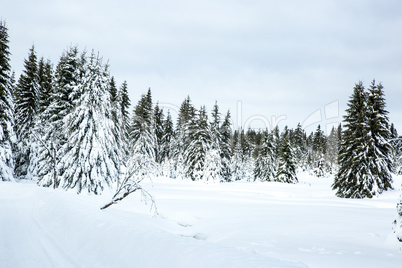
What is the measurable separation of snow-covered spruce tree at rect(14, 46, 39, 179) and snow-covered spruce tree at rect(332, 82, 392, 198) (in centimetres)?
3183

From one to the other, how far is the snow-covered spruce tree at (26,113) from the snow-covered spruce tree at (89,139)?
1152 cm

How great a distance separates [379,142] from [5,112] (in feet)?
105

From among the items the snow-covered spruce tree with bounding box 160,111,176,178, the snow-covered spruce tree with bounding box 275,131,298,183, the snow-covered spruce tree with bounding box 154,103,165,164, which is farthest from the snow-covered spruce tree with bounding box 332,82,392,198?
the snow-covered spruce tree with bounding box 154,103,165,164

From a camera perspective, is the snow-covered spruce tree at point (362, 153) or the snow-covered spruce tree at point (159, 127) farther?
the snow-covered spruce tree at point (159, 127)

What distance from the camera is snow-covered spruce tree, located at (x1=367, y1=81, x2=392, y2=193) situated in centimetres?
2112

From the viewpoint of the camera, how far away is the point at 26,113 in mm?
27125

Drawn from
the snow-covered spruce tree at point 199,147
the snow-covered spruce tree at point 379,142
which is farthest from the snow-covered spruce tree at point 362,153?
the snow-covered spruce tree at point 199,147

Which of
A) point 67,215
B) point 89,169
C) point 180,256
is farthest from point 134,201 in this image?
point 180,256

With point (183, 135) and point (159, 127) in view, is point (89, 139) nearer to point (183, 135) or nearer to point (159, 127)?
point (183, 135)

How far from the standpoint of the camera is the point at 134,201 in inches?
631

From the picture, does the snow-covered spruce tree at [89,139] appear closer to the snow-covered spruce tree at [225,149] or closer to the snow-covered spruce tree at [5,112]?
the snow-covered spruce tree at [5,112]

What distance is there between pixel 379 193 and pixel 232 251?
22046 mm

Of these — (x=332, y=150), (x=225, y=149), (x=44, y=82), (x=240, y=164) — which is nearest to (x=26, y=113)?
(x=44, y=82)

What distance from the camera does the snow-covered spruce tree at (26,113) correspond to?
26312 mm
